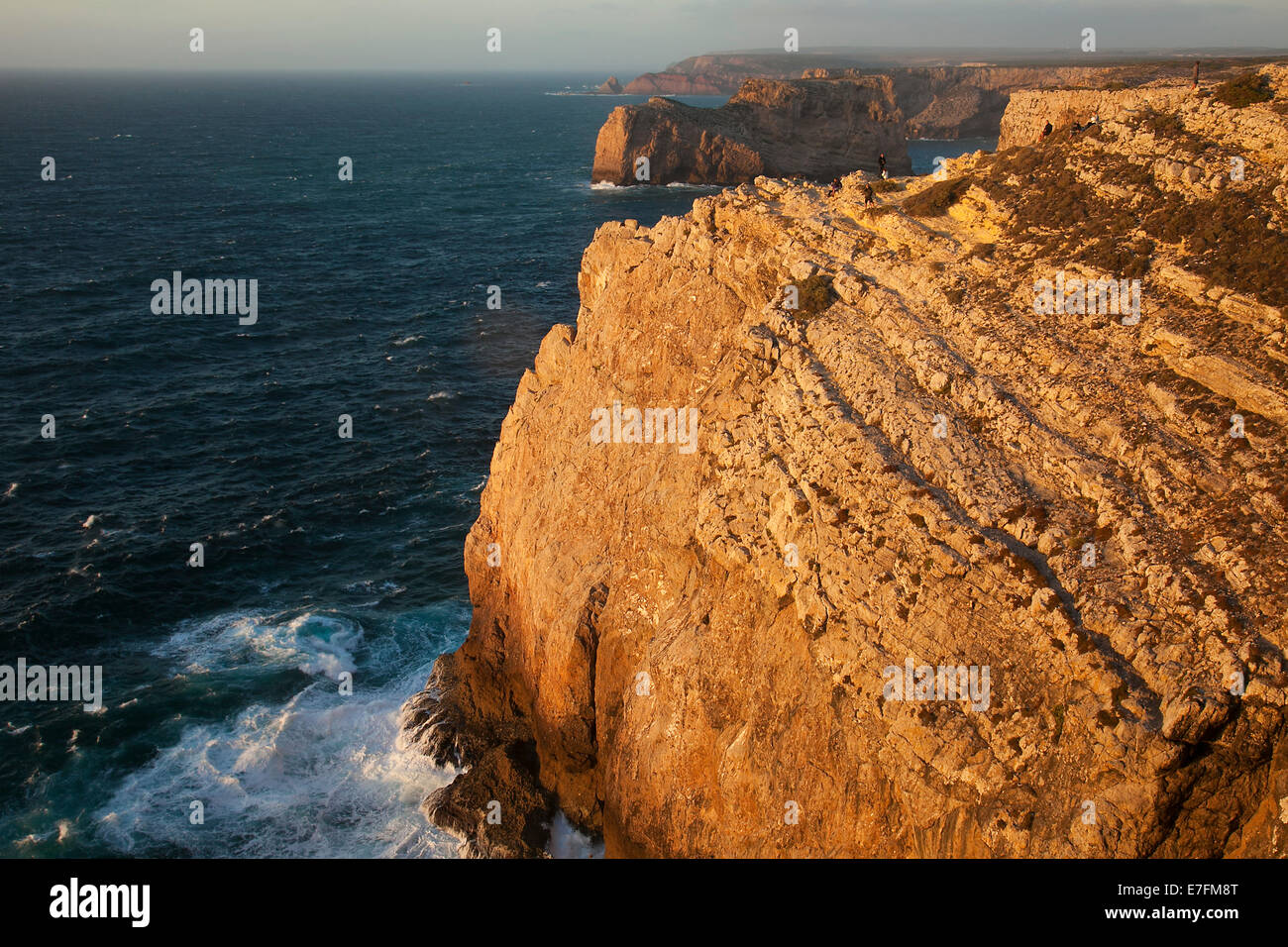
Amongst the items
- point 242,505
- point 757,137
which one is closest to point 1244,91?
point 242,505

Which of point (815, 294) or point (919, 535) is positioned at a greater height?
point (815, 294)

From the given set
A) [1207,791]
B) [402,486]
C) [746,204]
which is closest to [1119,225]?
[746,204]

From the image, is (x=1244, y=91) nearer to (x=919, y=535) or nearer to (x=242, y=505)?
(x=919, y=535)

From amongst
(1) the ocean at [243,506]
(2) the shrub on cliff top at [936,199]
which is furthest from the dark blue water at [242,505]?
(2) the shrub on cliff top at [936,199]

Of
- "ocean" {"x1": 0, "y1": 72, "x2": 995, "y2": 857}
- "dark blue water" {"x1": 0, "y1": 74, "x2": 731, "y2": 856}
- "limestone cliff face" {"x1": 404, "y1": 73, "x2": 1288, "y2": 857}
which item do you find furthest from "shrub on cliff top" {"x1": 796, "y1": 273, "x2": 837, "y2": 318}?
"dark blue water" {"x1": 0, "y1": 74, "x2": 731, "y2": 856}

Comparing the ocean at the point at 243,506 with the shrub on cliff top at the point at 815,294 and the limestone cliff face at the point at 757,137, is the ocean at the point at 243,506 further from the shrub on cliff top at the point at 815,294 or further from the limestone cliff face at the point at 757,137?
the limestone cliff face at the point at 757,137

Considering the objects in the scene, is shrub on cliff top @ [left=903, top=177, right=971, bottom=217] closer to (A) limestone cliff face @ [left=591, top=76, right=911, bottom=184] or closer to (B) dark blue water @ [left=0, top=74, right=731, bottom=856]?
(B) dark blue water @ [left=0, top=74, right=731, bottom=856]
